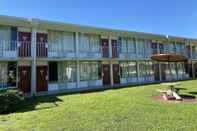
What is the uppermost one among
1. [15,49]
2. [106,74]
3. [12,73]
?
[15,49]

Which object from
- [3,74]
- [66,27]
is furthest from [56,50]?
[3,74]

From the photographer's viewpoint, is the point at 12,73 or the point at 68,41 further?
the point at 68,41

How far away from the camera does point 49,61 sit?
1864 centimetres

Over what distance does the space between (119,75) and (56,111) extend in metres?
14.6

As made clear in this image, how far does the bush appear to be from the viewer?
10.2m

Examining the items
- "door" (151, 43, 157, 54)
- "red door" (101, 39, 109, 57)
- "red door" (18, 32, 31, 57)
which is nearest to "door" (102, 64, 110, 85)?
"red door" (101, 39, 109, 57)

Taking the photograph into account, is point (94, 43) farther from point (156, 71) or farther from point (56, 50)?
point (156, 71)

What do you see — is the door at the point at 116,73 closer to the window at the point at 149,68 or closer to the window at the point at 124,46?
the window at the point at 124,46

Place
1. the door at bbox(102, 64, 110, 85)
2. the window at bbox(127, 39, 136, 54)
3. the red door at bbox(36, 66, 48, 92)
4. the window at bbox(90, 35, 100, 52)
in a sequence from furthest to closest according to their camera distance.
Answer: the window at bbox(127, 39, 136, 54)
the door at bbox(102, 64, 110, 85)
the window at bbox(90, 35, 100, 52)
the red door at bbox(36, 66, 48, 92)

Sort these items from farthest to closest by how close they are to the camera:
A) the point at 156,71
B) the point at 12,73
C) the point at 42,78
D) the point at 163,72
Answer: the point at 163,72
the point at 156,71
the point at 42,78
the point at 12,73

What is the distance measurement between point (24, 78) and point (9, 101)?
22.9ft

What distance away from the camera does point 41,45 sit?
17.7 meters

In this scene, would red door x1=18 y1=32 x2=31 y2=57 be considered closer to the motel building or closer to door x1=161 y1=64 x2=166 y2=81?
the motel building

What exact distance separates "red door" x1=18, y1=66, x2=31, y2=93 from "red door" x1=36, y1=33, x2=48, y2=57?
1525mm
